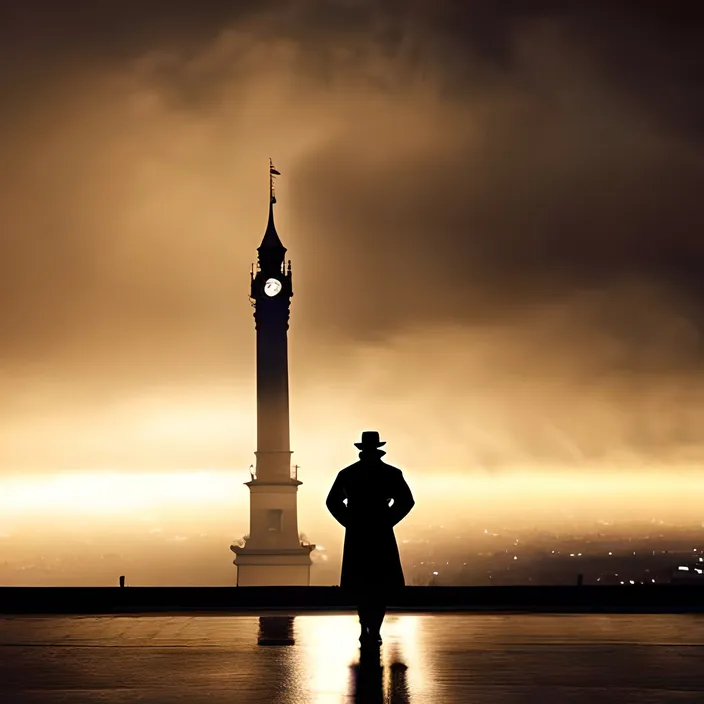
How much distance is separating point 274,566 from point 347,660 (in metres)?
68.7

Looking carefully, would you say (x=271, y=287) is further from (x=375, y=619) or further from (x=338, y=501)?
(x=375, y=619)

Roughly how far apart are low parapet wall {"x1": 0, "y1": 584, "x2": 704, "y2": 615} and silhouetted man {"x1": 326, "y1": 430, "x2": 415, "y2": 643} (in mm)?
3974

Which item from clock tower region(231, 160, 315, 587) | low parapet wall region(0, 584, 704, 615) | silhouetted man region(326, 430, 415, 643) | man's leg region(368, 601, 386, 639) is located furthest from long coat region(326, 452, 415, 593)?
clock tower region(231, 160, 315, 587)

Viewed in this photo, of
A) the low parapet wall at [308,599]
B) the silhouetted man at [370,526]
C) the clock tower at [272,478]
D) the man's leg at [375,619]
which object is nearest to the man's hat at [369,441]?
the silhouetted man at [370,526]

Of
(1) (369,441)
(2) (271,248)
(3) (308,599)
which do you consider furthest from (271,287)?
(1) (369,441)

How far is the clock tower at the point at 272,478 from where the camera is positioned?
77.8 m

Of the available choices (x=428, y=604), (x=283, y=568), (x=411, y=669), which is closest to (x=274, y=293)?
(x=283, y=568)

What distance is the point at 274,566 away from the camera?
7775 cm

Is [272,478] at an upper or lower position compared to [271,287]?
lower

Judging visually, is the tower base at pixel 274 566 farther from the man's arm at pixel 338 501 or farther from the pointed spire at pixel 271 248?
the man's arm at pixel 338 501

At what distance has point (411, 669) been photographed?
9695 millimetres

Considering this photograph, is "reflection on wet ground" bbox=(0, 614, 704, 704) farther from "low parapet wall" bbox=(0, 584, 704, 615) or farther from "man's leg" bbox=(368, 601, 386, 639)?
"low parapet wall" bbox=(0, 584, 704, 615)

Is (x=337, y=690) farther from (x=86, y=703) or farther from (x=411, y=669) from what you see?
(x=86, y=703)

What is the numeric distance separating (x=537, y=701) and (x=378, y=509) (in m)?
3.61
